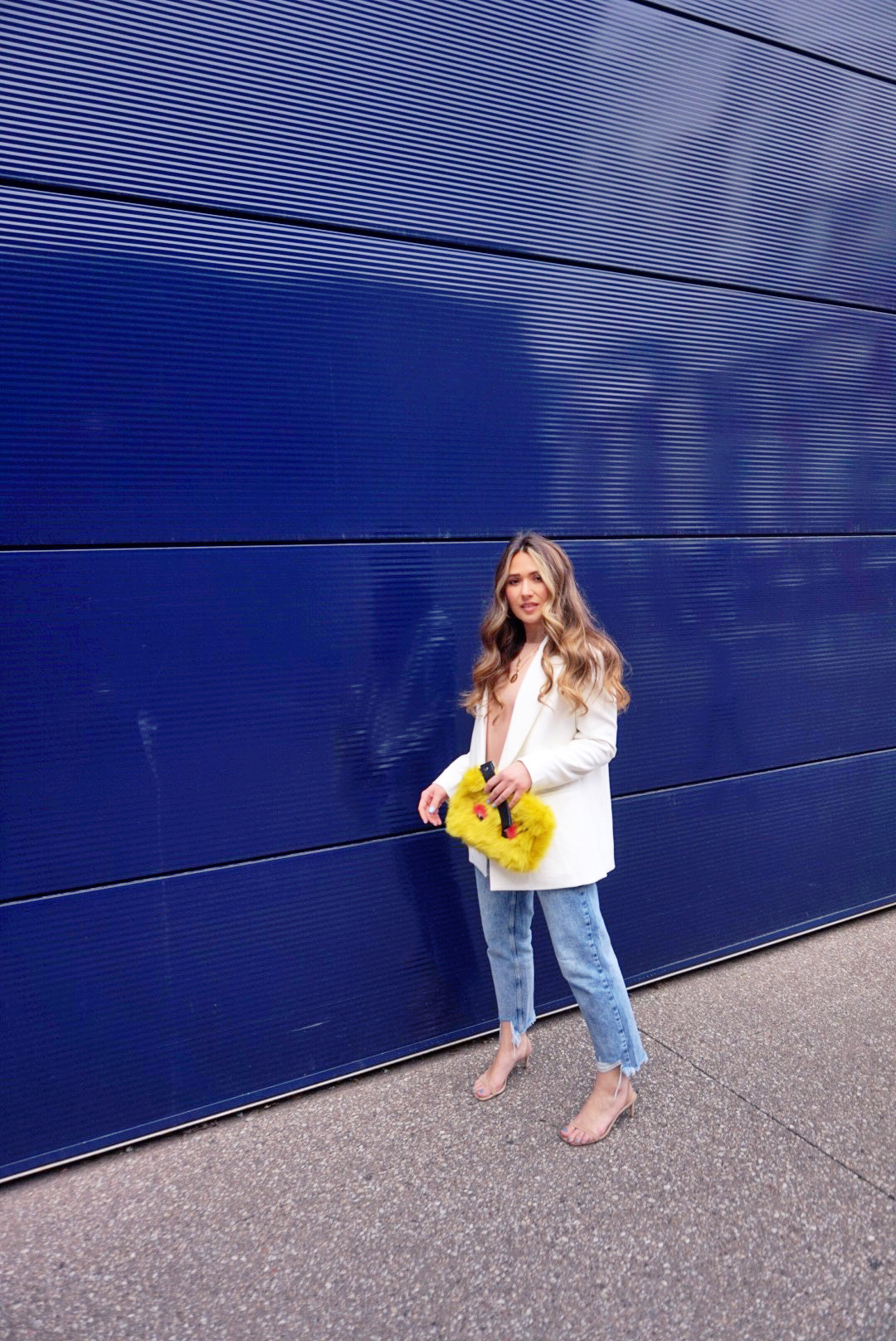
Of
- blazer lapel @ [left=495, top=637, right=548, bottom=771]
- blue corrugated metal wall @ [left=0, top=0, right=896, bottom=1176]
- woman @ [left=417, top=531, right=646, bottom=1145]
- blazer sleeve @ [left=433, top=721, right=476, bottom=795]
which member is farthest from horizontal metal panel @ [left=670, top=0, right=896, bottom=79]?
blazer sleeve @ [left=433, top=721, right=476, bottom=795]

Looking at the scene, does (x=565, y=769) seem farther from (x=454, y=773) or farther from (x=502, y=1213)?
(x=502, y=1213)

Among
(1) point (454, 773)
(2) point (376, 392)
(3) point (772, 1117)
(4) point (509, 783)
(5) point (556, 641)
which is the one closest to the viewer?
(4) point (509, 783)

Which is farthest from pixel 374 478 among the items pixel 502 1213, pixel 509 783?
pixel 502 1213

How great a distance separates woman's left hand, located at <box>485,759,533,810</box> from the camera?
102 inches

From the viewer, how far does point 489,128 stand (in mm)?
3332

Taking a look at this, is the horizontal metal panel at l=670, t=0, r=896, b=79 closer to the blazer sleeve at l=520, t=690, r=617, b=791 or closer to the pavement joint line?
the blazer sleeve at l=520, t=690, r=617, b=791

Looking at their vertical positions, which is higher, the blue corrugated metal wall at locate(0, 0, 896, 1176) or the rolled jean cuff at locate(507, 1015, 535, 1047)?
the blue corrugated metal wall at locate(0, 0, 896, 1176)

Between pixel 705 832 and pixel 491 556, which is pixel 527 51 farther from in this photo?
pixel 705 832

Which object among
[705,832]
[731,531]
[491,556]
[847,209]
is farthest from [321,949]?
[847,209]

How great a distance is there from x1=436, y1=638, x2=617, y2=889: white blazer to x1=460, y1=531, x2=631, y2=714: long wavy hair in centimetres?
4

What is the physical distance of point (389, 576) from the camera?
3.18 metres

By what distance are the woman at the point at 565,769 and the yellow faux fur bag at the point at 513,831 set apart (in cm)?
5

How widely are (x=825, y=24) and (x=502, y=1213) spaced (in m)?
4.62

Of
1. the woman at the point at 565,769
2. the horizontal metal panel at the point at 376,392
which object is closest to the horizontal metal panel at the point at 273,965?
the woman at the point at 565,769
